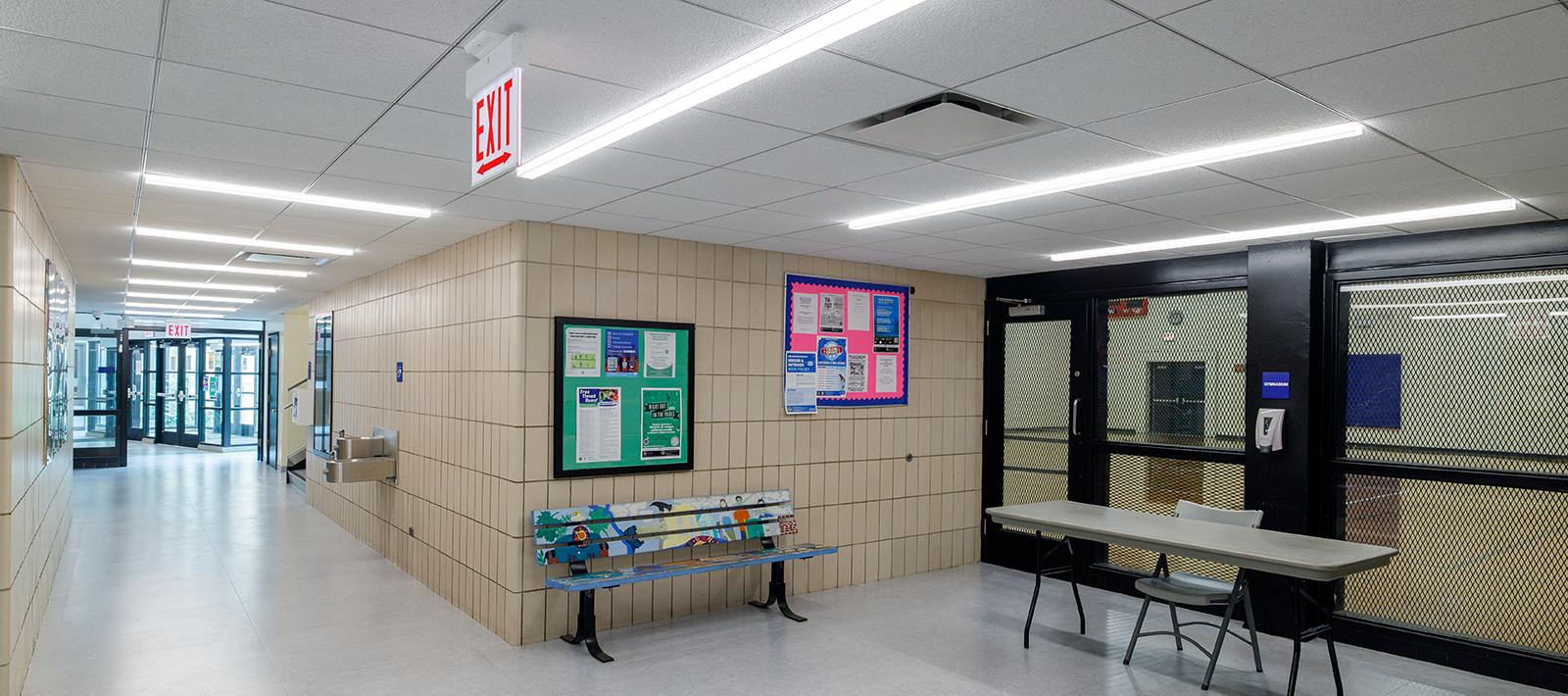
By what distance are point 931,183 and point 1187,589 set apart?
2.68m

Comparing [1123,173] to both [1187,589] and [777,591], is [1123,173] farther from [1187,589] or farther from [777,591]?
[777,591]

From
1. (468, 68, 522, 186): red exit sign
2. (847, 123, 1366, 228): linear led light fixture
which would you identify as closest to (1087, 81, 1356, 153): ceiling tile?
(847, 123, 1366, 228): linear led light fixture

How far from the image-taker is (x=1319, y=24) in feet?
7.50

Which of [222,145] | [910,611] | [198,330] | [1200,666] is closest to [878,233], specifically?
[910,611]

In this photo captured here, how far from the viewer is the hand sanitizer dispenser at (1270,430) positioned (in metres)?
5.71

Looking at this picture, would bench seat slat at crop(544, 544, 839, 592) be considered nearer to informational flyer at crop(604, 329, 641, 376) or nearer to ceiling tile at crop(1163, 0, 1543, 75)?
informational flyer at crop(604, 329, 641, 376)

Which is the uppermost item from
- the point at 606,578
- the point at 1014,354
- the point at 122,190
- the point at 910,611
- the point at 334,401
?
the point at 122,190

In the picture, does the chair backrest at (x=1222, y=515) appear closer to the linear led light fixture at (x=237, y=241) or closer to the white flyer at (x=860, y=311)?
the white flyer at (x=860, y=311)

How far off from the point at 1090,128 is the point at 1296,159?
103cm

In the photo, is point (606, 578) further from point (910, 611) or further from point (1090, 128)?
point (1090, 128)

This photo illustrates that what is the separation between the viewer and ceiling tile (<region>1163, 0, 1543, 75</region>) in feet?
7.13

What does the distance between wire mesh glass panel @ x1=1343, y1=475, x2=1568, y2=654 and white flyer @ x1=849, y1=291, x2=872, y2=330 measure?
134 inches

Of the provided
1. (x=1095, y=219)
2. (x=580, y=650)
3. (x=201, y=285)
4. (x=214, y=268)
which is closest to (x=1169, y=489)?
(x=1095, y=219)

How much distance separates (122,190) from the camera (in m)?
4.49
